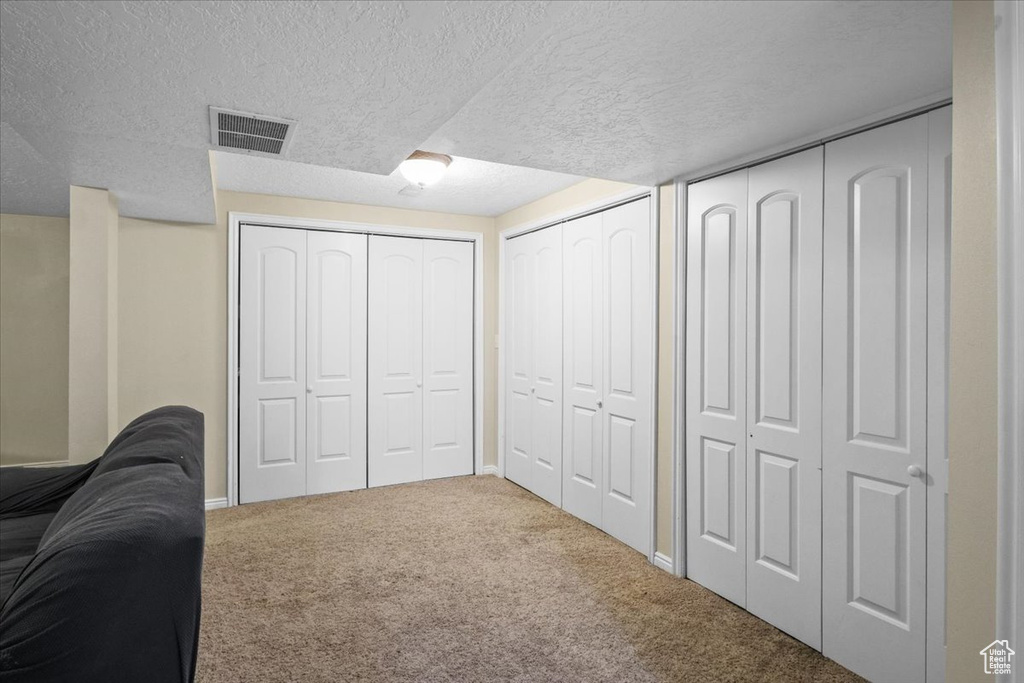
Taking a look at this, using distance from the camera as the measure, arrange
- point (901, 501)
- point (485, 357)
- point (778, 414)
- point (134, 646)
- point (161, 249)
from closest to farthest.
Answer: point (134, 646) < point (901, 501) < point (778, 414) < point (161, 249) < point (485, 357)

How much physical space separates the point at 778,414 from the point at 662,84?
1564 millimetres

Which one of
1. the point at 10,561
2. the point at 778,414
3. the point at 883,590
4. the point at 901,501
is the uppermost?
the point at 778,414

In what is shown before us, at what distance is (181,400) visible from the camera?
4.21m

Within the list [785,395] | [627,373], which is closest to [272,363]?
[627,373]

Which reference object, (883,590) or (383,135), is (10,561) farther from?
(883,590)

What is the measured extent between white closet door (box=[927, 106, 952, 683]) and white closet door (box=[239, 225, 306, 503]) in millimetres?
4084

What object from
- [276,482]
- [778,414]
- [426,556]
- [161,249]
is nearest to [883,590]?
[778,414]

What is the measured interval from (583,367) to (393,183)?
1.91 m

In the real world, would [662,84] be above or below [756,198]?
above

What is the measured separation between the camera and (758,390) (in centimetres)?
272

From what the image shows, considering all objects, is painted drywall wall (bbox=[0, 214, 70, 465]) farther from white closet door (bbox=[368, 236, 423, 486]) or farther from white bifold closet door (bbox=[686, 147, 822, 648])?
white bifold closet door (bbox=[686, 147, 822, 648])

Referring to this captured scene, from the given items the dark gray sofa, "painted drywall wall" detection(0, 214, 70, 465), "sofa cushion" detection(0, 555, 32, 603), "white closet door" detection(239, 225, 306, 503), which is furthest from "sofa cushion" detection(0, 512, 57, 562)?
"painted drywall wall" detection(0, 214, 70, 465)

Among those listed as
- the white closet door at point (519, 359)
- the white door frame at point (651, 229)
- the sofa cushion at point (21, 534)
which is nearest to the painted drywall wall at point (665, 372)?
the white door frame at point (651, 229)

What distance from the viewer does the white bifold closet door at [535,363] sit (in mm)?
4375
